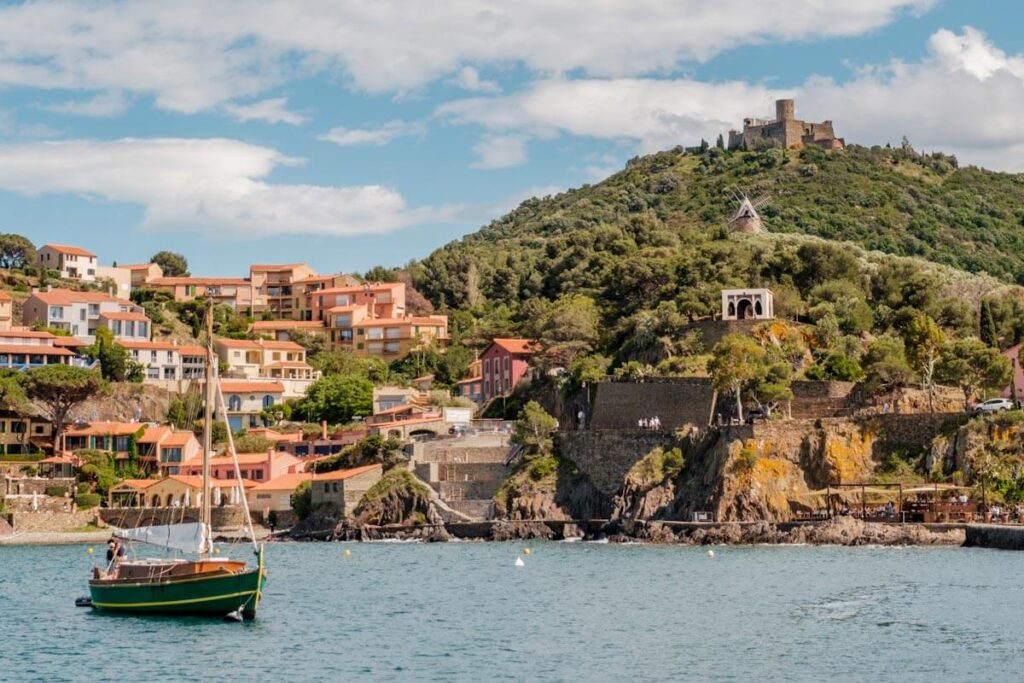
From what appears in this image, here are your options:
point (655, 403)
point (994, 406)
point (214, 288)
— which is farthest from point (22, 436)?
point (994, 406)

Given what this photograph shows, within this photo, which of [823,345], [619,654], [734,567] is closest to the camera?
[619,654]

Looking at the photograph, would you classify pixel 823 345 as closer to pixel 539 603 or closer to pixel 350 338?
pixel 539 603

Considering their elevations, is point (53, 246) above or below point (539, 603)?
above

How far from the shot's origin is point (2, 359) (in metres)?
90.1

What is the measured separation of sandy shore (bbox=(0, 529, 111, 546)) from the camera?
244 ft

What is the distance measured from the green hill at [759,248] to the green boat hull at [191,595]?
4153 cm

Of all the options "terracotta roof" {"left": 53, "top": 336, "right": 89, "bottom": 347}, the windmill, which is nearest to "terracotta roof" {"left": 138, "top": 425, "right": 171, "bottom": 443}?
"terracotta roof" {"left": 53, "top": 336, "right": 89, "bottom": 347}

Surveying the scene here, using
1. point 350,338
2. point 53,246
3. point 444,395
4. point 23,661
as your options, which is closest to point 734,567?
point 23,661

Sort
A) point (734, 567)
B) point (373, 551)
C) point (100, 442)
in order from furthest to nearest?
point (100, 442), point (373, 551), point (734, 567)

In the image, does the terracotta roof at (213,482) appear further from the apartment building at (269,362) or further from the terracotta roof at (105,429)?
the apartment building at (269,362)

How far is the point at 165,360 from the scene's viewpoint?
9712 cm

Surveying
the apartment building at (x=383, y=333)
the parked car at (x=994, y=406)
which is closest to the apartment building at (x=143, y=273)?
the apartment building at (x=383, y=333)

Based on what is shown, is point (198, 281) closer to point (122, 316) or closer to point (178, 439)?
point (122, 316)

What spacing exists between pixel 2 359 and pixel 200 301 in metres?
23.3
